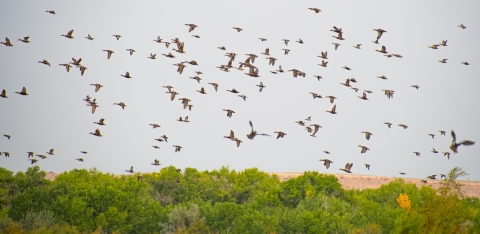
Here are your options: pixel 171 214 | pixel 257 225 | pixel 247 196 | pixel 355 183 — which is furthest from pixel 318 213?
pixel 355 183

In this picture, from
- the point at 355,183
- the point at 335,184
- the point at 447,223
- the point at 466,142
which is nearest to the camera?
the point at 466,142

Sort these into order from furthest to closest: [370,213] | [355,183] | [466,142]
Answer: [355,183] < [370,213] < [466,142]

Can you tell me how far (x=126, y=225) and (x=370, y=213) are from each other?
2523cm

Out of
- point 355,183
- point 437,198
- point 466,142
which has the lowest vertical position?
point 355,183

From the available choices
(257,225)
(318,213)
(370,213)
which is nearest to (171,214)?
(257,225)

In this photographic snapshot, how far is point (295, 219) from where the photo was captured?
82688mm

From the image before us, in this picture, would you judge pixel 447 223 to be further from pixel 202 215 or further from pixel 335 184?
pixel 335 184

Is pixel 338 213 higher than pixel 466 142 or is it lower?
lower

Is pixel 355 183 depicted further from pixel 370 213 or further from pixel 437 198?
pixel 437 198

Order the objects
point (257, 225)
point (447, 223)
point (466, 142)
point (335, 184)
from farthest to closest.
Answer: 1. point (335, 184)
2. point (257, 225)
3. point (447, 223)
4. point (466, 142)

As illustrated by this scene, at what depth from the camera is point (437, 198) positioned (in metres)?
53.8

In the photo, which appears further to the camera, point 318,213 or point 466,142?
point 318,213

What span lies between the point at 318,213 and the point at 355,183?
118 meters

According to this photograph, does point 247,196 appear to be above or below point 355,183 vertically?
above
